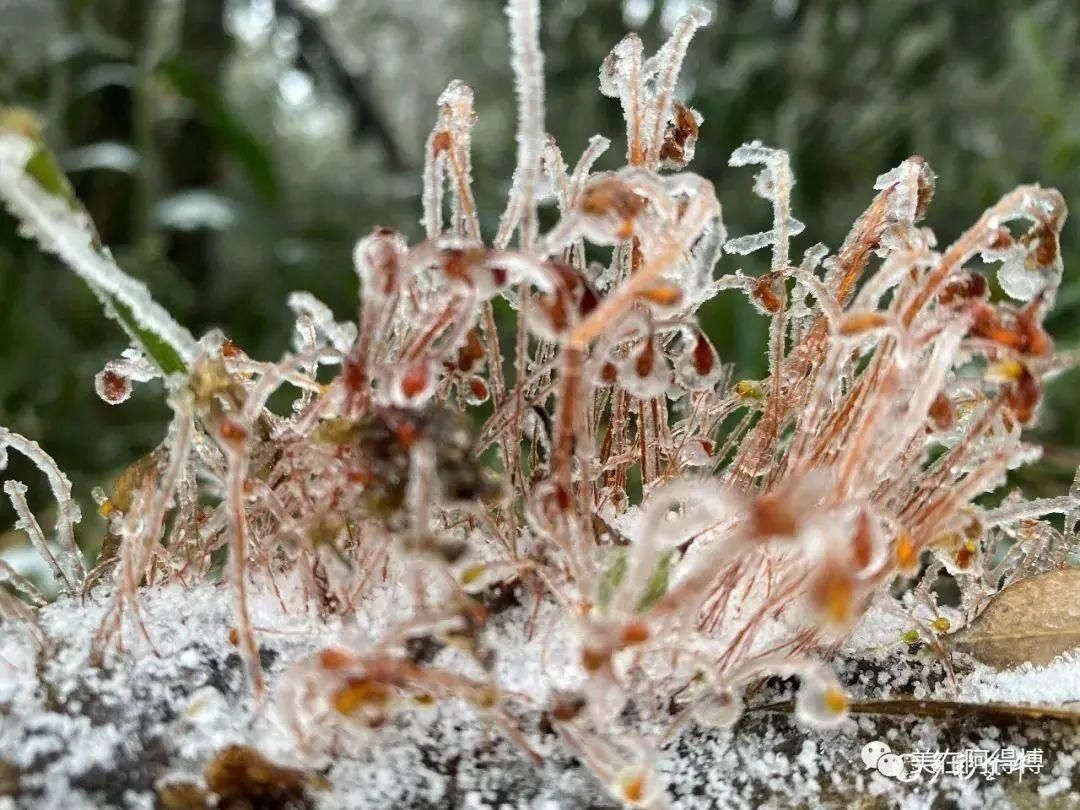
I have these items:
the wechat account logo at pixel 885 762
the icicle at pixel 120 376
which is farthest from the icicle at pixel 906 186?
the icicle at pixel 120 376

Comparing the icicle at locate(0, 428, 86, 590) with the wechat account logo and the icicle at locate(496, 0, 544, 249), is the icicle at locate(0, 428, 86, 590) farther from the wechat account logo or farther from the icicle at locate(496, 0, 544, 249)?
the wechat account logo

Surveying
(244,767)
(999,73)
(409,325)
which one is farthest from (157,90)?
(999,73)

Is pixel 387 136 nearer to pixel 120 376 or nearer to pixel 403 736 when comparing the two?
pixel 120 376

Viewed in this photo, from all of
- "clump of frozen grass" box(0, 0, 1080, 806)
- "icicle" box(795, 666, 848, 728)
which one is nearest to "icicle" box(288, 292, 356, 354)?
"clump of frozen grass" box(0, 0, 1080, 806)

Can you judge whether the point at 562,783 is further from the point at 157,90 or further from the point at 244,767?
the point at 157,90

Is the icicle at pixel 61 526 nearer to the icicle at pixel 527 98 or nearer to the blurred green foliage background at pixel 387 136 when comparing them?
the icicle at pixel 527 98

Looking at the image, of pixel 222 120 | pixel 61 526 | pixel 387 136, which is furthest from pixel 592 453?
pixel 387 136
